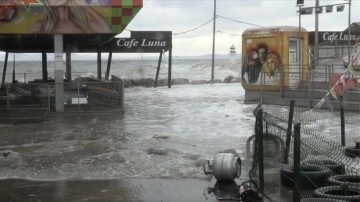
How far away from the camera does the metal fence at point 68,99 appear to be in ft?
68.7

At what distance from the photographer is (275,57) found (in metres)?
24.8

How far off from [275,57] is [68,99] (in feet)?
30.9

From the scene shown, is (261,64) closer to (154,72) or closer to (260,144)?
(260,144)

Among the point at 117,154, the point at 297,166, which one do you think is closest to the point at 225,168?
the point at 297,166

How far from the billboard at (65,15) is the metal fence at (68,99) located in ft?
7.04

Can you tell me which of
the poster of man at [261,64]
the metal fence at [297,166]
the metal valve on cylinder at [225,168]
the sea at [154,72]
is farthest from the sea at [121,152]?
the sea at [154,72]

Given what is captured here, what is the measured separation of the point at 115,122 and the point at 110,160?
23.4ft

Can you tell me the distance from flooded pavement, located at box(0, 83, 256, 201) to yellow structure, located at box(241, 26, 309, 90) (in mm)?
3952

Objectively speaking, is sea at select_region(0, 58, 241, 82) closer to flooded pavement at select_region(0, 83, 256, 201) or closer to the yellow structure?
the yellow structure

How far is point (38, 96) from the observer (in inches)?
856

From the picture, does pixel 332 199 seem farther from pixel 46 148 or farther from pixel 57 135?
pixel 57 135

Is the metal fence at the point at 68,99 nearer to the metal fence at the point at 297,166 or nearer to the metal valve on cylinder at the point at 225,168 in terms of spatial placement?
the metal fence at the point at 297,166

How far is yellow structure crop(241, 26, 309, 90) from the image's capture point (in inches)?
963

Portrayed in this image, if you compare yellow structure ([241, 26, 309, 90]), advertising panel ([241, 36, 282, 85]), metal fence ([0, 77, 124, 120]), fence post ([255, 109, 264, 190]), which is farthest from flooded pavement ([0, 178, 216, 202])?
advertising panel ([241, 36, 282, 85])
